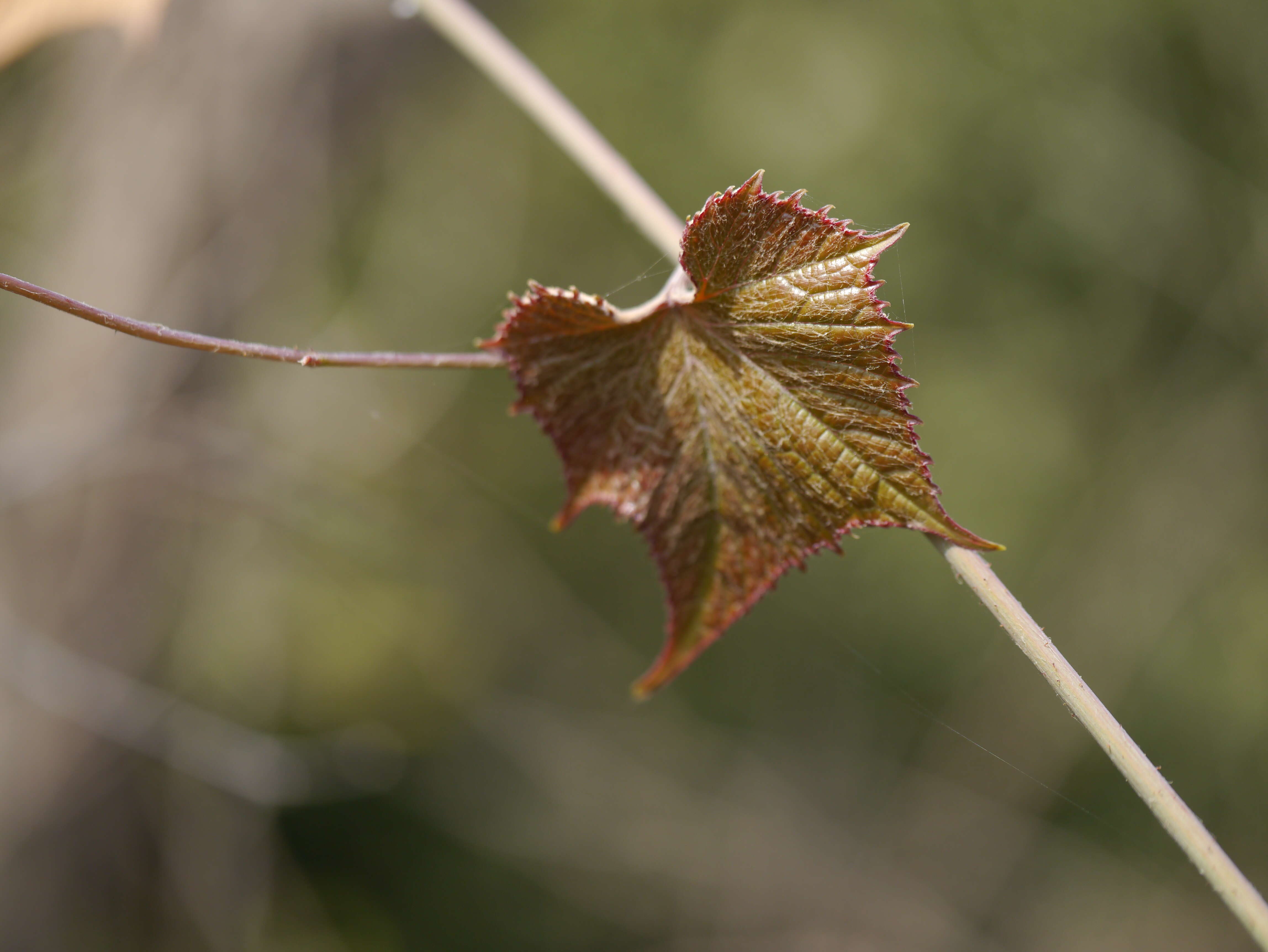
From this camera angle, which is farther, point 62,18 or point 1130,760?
point 62,18

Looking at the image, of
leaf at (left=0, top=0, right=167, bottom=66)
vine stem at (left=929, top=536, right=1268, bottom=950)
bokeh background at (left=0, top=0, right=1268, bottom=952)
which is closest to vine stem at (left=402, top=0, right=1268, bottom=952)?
vine stem at (left=929, top=536, right=1268, bottom=950)

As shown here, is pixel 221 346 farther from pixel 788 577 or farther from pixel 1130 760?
pixel 788 577

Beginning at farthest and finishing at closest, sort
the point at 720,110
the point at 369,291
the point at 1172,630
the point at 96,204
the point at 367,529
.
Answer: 1. the point at 720,110
2. the point at 369,291
3. the point at 1172,630
4. the point at 367,529
5. the point at 96,204

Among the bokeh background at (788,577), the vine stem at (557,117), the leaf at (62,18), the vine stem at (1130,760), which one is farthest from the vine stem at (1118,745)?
the bokeh background at (788,577)

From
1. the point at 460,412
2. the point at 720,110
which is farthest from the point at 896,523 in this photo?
the point at 720,110

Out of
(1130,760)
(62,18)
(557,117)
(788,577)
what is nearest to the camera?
(1130,760)

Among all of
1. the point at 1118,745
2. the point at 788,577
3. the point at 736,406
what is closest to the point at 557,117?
the point at 736,406

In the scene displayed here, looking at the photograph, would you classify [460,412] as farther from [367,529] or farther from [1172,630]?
[1172,630]
